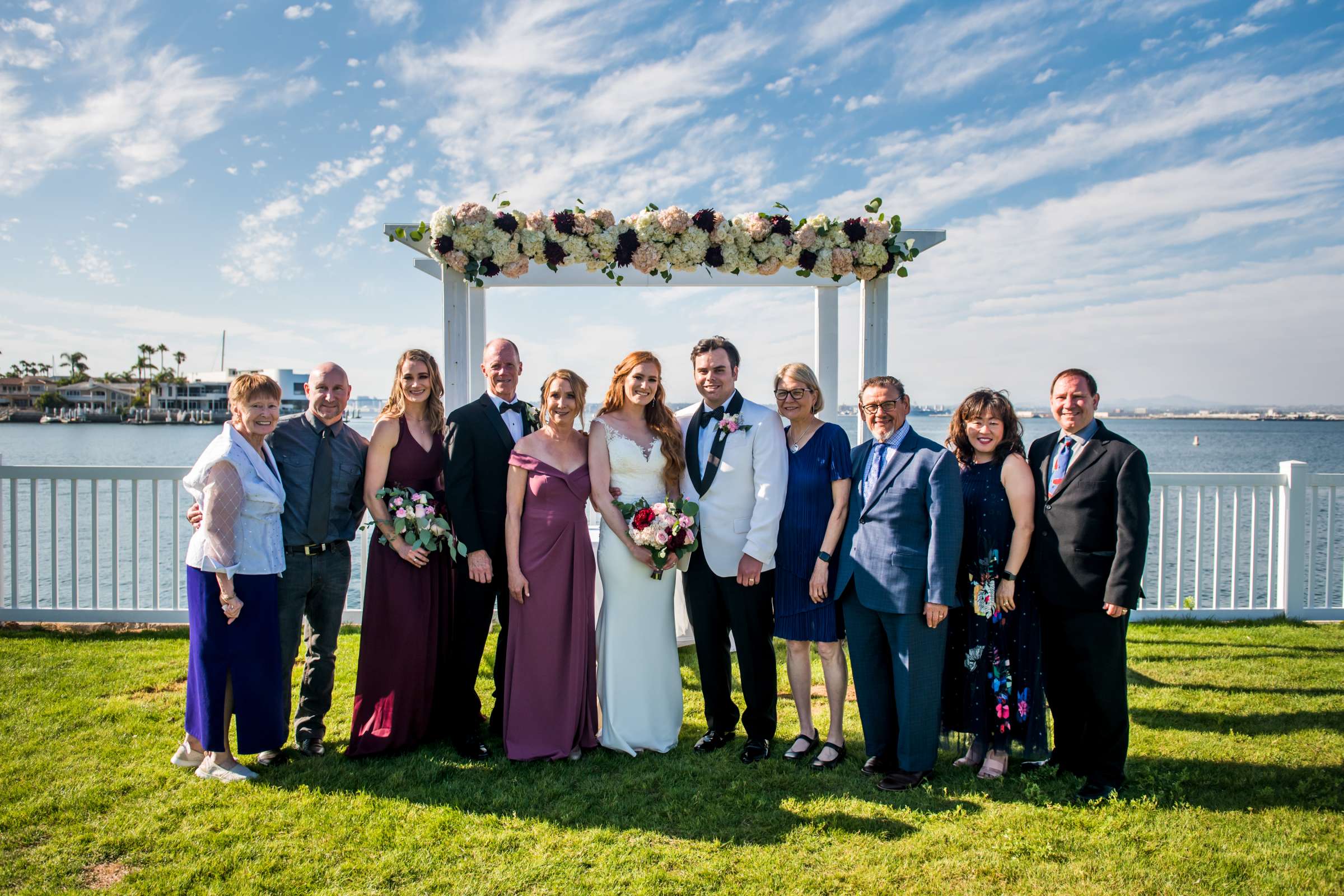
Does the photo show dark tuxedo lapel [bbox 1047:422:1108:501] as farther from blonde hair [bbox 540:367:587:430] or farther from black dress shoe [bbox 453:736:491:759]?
black dress shoe [bbox 453:736:491:759]

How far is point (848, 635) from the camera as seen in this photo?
3939 millimetres

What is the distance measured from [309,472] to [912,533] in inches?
126

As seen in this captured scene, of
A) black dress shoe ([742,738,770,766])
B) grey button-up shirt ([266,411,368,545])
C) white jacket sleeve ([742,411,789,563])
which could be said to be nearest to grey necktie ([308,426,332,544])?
grey button-up shirt ([266,411,368,545])

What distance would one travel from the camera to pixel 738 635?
165 inches

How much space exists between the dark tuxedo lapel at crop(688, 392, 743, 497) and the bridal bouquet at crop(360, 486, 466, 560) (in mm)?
1332

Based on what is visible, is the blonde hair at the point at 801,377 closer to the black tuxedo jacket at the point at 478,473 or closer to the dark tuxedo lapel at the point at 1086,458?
the dark tuxedo lapel at the point at 1086,458

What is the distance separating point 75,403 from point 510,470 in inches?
4573

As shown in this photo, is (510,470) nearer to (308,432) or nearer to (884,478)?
(308,432)

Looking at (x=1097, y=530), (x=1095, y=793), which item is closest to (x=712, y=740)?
(x=1095, y=793)

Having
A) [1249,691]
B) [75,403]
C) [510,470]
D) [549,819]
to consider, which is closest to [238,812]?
[549,819]

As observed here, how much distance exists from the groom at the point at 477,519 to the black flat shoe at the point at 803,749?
1658 millimetres

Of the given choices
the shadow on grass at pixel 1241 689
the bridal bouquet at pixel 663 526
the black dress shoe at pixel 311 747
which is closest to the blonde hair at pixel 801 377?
the bridal bouquet at pixel 663 526

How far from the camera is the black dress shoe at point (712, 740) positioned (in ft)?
13.9

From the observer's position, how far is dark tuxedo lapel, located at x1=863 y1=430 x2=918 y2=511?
3717mm
